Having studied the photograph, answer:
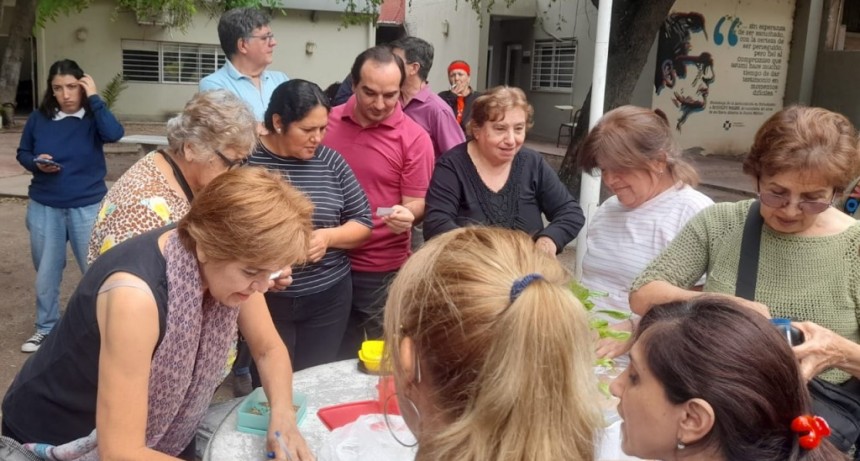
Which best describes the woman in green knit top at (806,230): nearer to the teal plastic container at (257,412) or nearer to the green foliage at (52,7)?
the teal plastic container at (257,412)

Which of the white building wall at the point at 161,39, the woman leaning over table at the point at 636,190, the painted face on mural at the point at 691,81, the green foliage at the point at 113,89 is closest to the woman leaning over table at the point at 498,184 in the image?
the woman leaning over table at the point at 636,190

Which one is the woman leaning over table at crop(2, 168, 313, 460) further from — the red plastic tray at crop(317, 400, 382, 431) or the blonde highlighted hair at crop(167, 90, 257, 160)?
the blonde highlighted hair at crop(167, 90, 257, 160)

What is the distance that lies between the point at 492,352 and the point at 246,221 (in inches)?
32.8

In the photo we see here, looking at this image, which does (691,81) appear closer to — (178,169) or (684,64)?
(684,64)

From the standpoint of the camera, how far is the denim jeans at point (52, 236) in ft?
15.0

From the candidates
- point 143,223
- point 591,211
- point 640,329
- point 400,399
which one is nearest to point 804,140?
point 640,329

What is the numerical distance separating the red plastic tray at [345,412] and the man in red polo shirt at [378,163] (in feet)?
4.00

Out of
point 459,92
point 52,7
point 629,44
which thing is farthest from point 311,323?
point 52,7

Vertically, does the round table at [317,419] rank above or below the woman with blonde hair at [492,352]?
below

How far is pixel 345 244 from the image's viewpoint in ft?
10.3

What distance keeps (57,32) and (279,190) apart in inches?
711

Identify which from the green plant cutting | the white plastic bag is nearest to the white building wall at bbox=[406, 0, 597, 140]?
the green plant cutting

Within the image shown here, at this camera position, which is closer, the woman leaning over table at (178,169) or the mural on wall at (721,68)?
the woman leaning over table at (178,169)

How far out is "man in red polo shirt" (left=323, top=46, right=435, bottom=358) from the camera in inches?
139
